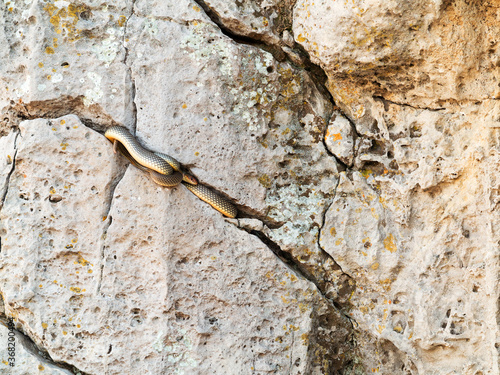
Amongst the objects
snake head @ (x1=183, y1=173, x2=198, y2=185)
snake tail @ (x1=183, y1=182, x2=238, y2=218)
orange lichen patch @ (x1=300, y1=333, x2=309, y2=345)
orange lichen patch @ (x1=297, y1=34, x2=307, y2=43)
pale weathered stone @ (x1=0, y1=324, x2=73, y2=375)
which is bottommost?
pale weathered stone @ (x1=0, y1=324, x2=73, y2=375)

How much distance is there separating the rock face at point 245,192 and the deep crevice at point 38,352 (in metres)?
0.01

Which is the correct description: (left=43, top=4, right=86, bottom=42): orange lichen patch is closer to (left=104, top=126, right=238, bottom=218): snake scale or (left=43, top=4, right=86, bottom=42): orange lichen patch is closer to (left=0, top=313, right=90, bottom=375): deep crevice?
(left=104, top=126, right=238, bottom=218): snake scale

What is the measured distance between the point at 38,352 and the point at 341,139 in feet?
8.66

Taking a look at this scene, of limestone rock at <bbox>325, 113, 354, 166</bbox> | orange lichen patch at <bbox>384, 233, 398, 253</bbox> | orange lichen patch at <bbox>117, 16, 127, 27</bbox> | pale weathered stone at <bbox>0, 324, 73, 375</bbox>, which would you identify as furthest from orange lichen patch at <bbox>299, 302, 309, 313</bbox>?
orange lichen patch at <bbox>117, 16, 127, 27</bbox>

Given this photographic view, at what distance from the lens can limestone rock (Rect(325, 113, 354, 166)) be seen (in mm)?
3943

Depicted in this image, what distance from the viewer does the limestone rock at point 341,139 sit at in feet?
12.9

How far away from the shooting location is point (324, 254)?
153 inches

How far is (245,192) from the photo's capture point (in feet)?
12.6

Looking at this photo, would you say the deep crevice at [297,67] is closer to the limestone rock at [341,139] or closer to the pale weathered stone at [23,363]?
the limestone rock at [341,139]

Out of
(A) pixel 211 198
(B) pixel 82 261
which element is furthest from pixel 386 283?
(B) pixel 82 261

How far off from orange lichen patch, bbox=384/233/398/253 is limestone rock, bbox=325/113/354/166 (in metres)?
0.62

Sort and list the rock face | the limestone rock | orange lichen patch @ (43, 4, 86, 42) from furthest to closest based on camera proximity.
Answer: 1. the limestone rock
2. orange lichen patch @ (43, 4, 86, 42)
3. the rock face

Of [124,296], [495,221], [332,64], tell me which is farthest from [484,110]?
[124,296]

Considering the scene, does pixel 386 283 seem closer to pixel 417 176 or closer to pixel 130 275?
pixel 417 176
